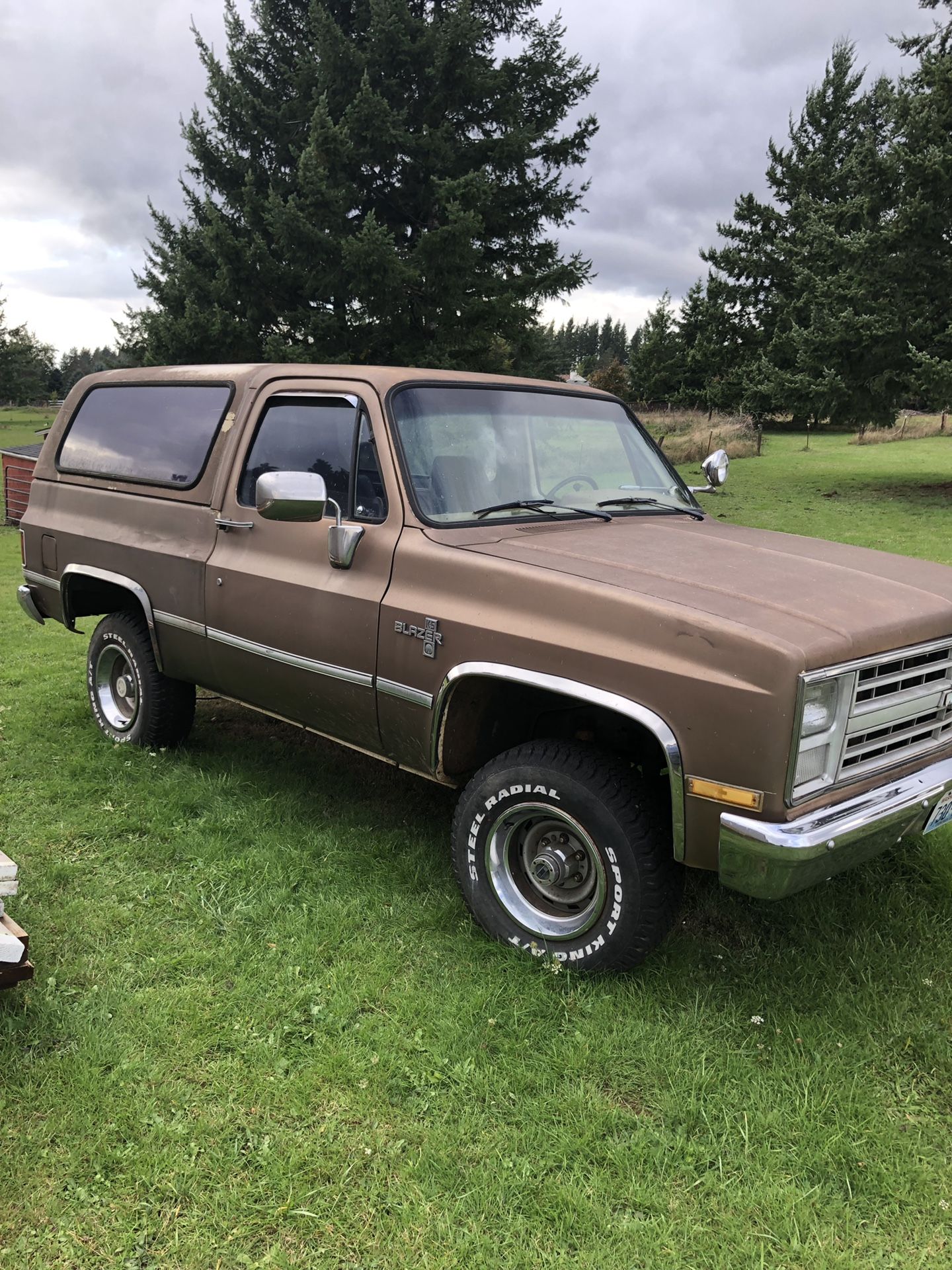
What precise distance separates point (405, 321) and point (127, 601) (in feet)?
46.5

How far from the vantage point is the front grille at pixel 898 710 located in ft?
8.73

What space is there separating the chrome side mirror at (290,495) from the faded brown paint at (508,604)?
34 centimetres

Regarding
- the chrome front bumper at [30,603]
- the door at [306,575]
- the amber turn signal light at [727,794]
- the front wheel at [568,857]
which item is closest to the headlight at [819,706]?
the amber turn signal light at [727,794]

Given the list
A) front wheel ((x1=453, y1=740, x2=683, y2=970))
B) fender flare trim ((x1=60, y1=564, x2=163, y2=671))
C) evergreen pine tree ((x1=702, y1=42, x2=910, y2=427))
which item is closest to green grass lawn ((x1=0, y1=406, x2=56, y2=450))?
evergreen pine tree ((x1=702, y1=42, x2=910, y2=427))

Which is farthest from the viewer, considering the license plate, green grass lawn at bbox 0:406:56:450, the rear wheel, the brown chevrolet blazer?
green grass lawn at bbox 0:406:56:450

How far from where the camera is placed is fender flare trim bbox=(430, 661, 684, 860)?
258 cm

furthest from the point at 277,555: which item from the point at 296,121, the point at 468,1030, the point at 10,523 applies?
the point at 296,121

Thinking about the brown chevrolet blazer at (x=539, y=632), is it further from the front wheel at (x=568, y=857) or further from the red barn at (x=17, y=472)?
the red barn at (x=17, y=472)

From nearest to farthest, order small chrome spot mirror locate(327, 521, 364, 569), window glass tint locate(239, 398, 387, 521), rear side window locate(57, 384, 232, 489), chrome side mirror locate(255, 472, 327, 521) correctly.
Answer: chrome side mirror locate(255, 472, 327, 521) < small chrome spot mirror locate(327, 521, 364, 569) < window glass tint locate(239, 398, 387, 521) < rear side window locate(57, 384, 232, 489)

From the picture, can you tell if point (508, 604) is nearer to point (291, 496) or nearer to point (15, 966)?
point (291, 496)

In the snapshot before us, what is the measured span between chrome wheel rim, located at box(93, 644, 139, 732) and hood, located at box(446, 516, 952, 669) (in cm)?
265

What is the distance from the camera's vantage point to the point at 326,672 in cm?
360

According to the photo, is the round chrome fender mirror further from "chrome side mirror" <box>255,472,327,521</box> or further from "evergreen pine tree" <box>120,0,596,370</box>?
"evergreen pine tree" <box>120,0,596,370</box>

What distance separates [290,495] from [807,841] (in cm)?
203
